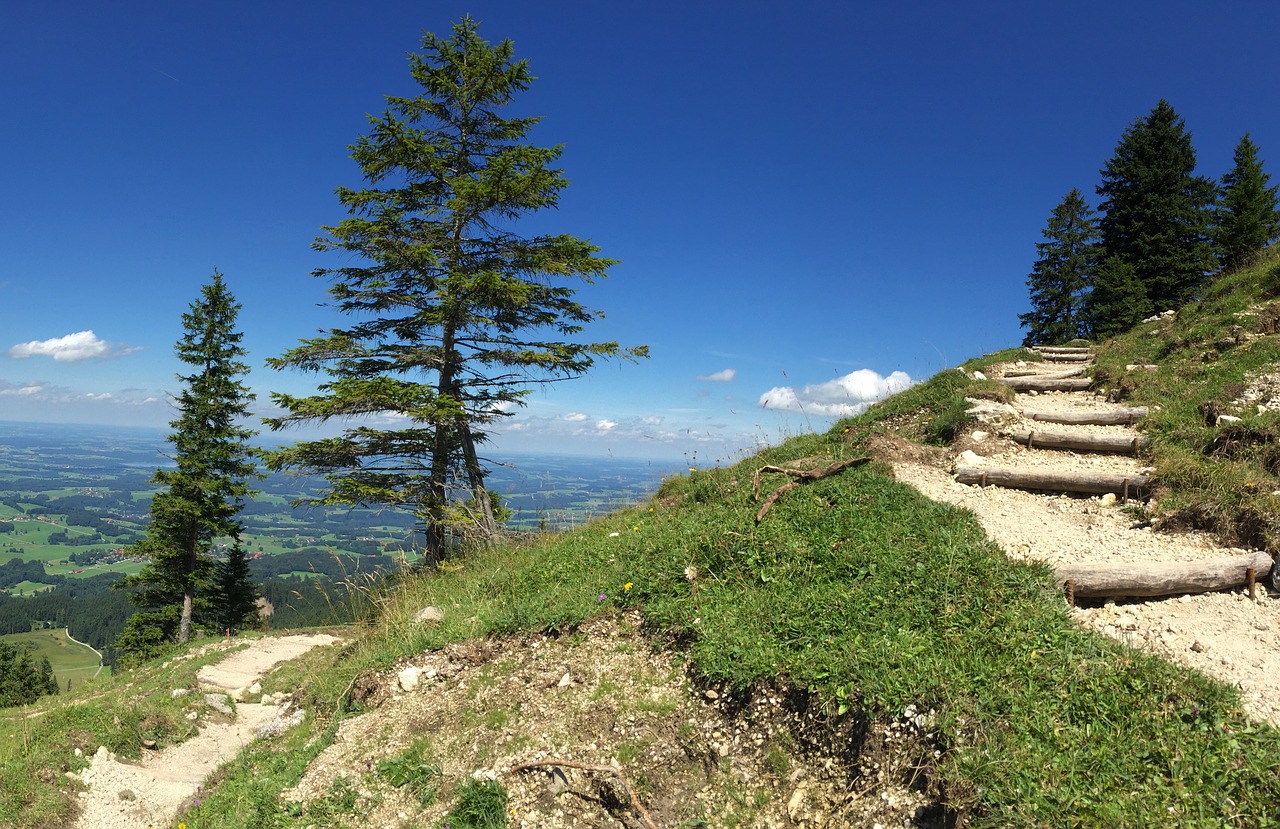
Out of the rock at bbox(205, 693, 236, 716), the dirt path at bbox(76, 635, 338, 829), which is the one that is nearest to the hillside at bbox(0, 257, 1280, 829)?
the dirt path at bbox(76, 635, 338, 829)

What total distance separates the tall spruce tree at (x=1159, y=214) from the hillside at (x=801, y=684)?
1765cm

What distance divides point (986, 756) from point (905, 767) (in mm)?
412

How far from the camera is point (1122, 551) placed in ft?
17.5

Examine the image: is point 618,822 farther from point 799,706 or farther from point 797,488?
point 797,488

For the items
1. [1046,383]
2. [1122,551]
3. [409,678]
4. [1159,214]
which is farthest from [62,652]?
[1159,214]

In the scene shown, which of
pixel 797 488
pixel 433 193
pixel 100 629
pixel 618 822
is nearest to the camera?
pixel 618 822

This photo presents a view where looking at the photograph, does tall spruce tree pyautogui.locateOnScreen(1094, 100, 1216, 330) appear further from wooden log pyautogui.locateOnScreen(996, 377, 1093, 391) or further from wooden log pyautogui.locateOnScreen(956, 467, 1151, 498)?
wooden log pyautogui.locateOnScreen(956, 467, 1151, 498)

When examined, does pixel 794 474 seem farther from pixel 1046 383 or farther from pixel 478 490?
pixel 1046 383

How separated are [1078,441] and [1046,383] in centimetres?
463

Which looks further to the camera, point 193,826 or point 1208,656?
point 193,826

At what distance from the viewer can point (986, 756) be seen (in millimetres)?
2877

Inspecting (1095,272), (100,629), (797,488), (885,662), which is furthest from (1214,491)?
(100,629)

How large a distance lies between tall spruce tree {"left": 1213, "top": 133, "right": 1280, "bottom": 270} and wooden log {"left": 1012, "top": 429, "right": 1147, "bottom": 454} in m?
19.0

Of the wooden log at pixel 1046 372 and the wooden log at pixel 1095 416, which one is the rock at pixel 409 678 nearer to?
the wooden log at pixel 1095 416
